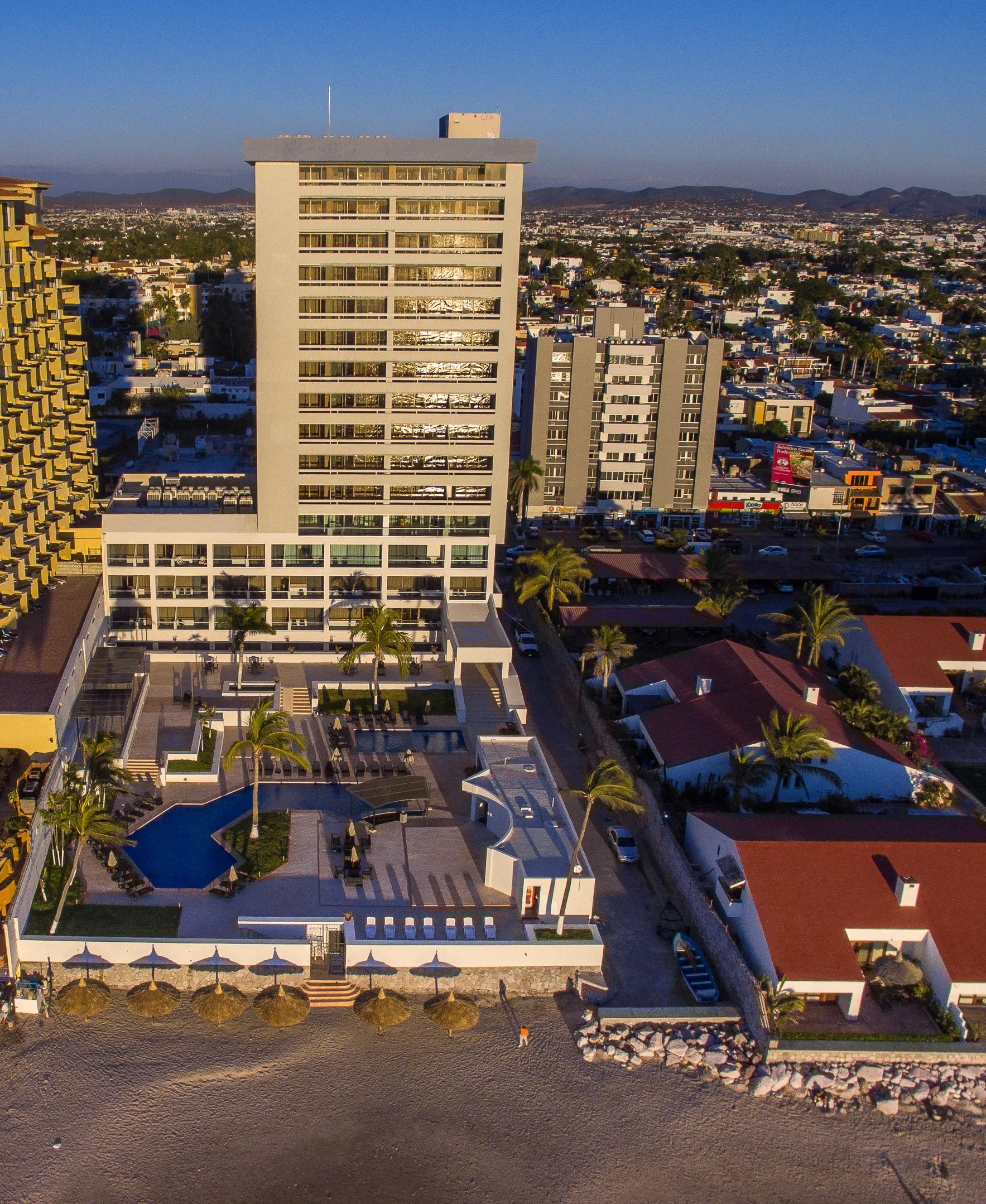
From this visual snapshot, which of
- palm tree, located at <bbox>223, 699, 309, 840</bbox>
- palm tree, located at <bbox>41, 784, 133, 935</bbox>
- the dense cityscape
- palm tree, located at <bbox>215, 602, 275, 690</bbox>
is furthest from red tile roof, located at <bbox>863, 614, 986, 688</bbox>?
palm tree, located at <bbox>41, 784, 133, 935</bbox>

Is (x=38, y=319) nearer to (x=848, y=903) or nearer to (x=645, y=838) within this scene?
(x=645, y=838)

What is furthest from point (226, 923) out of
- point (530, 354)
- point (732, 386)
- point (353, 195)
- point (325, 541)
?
point (732, 386)

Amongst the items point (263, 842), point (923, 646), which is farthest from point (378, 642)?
point (923, 646)

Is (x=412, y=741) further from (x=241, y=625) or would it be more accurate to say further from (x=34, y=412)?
(x=34, y=412)

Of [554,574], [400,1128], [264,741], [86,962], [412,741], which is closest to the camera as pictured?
[400,1128]

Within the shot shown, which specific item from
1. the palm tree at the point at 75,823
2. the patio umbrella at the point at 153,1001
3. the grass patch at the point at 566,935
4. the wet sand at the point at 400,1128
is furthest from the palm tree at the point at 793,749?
the palm tree at the point at 75,823
